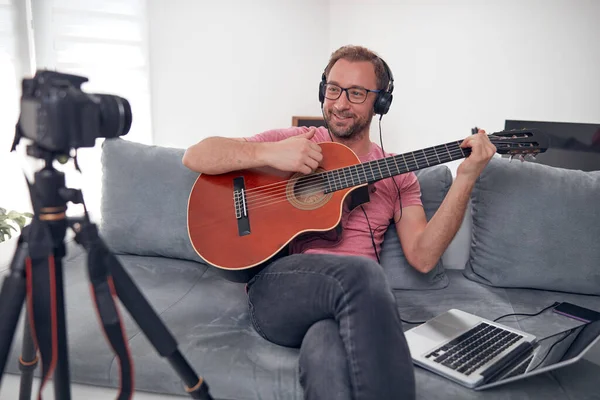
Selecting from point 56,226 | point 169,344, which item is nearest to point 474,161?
point 169,344

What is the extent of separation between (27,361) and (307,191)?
849 millimetres

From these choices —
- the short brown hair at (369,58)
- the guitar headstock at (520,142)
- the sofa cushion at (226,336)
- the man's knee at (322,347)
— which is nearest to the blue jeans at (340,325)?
the man's knee at (322,347)

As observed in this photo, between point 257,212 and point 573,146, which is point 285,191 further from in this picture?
point 573,146

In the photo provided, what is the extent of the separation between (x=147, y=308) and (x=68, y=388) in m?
0.18

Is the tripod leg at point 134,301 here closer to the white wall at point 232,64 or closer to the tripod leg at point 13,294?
the tripod leg at point 13,294

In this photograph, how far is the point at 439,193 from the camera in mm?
1730

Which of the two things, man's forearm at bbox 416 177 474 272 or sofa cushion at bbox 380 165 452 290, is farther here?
sofa cushion at bbox 380 165 452 290

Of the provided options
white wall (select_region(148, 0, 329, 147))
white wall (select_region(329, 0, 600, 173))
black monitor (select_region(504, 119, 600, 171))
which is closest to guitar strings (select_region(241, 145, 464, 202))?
black monitor (select_region(504, 119, 600, 171))

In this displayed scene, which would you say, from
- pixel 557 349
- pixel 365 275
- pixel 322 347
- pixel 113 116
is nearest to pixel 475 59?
pixel 557 349

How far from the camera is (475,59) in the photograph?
2.92 m

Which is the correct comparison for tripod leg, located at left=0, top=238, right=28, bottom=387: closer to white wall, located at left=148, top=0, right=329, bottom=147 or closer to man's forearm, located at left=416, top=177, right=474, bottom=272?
man's forearm, located at left=416, top=177, right=474, bottom=272

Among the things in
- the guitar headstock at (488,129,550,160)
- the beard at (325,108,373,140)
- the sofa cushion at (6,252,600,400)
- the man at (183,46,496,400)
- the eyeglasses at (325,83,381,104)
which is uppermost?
the eyeglasses at (325,83,381,104)

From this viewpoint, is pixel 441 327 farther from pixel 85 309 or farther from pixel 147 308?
pixel 85 309

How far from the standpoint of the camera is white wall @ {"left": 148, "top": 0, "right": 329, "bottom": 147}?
9.24 feet
